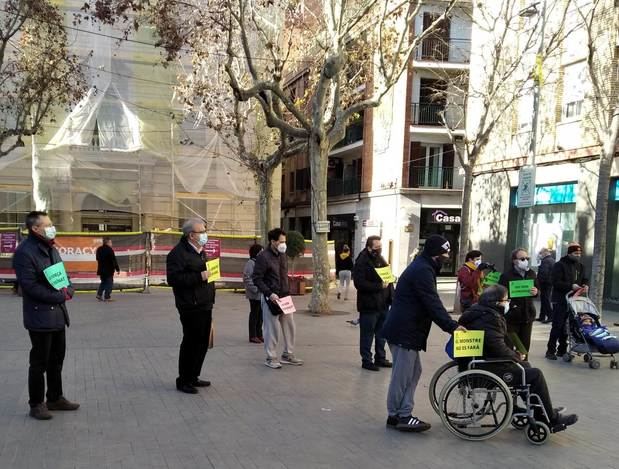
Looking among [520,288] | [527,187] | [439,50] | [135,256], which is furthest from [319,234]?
[439,50]

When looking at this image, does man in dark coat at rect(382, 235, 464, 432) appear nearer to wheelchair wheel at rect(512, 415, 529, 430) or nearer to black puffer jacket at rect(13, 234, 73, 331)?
wheelchair wheel at rect(512, 415, 529, 430)

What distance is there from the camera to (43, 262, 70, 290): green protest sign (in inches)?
184

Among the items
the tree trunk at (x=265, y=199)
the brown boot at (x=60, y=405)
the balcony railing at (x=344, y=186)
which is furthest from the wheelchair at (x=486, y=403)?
the balcony railing at (x=344, y=186)

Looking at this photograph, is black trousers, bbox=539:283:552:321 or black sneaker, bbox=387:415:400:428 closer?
black sneaker, bbox=387:415:400:428

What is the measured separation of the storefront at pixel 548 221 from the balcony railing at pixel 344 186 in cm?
1472

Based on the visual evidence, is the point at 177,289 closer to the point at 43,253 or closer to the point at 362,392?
the point at 43,253

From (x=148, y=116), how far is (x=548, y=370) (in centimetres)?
1865

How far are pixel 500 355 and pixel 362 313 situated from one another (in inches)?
105

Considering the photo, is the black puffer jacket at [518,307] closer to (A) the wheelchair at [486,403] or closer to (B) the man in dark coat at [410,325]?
(A) the wheelchair at [486,403]

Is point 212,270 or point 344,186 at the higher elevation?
point 344,186

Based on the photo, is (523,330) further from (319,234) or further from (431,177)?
(431,177)

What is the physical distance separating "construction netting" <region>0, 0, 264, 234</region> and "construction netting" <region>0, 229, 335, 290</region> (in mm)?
4882

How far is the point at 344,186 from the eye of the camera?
1320 inches

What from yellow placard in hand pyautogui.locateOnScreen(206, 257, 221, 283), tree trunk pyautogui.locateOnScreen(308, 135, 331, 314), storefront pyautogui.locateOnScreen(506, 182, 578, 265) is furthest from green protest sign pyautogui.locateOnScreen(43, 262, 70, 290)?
storefront pyautogui.locateOnScreen(506, 182, 578, 265)
